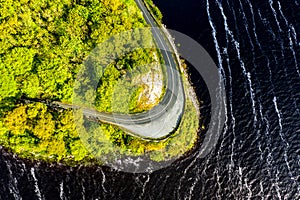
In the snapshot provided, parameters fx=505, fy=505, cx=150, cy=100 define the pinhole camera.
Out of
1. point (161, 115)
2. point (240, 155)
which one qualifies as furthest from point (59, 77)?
point (240, 155)

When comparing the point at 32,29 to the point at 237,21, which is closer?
the point at 32,29

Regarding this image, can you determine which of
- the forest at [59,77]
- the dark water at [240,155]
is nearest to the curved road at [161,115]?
the forest at [59,77]

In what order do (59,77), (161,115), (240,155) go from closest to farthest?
1. (59,77)
2. (240,155)
3. (161,115)

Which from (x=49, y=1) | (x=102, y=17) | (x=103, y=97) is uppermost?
(x=49, y=1)

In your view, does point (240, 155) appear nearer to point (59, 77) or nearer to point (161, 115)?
point (161, 115)

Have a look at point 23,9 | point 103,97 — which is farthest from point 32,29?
point 103,97

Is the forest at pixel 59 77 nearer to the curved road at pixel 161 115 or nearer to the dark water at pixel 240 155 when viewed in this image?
the curved road at pixel 161 115

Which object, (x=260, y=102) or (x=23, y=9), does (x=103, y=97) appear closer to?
(x=23, y=9)
